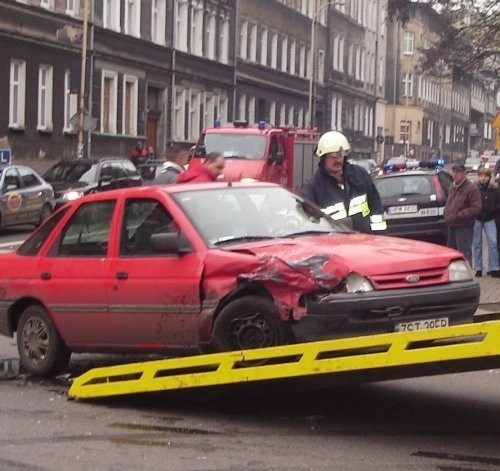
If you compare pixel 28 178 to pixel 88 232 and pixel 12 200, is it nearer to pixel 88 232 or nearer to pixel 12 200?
pixel 12 200

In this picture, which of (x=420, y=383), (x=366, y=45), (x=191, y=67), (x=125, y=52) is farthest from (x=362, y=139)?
(x=420, y=383)

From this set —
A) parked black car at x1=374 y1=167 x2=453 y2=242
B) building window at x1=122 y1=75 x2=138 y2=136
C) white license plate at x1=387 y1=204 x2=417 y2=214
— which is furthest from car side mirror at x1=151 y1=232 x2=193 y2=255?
building window at x1=122 y1=75 x2=138 y2=136

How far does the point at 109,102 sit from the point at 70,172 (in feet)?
53.2

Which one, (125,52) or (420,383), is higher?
(125,52)

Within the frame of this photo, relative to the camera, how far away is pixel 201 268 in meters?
9.80

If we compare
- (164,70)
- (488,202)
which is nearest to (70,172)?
(488,202)

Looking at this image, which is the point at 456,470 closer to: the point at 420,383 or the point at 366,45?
the point at 420,383

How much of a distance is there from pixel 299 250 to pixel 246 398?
1557 mm

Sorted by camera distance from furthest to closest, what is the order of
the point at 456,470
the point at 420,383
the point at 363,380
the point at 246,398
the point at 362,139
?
the point at 362,139 < the point at 420,383 < the point at 246,398 < the point at 363,380 < the point at 456,470

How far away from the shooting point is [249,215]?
10.5 m

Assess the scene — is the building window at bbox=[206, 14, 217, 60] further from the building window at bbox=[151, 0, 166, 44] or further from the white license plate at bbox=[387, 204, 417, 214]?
the white license plate at bbox=[387, 204, 417, 214]

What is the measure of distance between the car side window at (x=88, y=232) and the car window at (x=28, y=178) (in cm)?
2009

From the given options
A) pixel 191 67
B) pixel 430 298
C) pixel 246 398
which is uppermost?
pixel 191 67

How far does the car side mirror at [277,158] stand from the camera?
32.6 m
